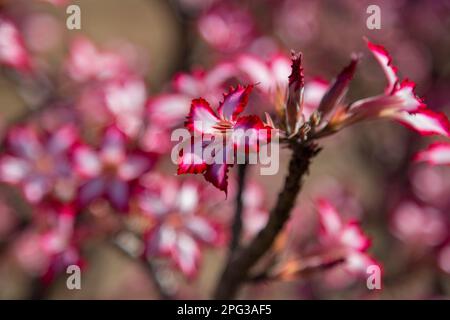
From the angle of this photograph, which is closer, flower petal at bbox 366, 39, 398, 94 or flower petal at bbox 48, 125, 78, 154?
flower petal at bbox 366, 39, 398, 94

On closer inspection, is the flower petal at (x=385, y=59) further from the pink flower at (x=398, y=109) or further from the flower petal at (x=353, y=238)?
the flower petal at (x=353, y=238)

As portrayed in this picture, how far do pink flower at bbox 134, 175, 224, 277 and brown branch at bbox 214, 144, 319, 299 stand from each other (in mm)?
157

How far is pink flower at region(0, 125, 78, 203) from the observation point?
3.66ft

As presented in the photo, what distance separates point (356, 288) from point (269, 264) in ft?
2.55

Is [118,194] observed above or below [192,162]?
above

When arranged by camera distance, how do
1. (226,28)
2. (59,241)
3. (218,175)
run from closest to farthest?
(218,175)
(59,241)
(226,28)

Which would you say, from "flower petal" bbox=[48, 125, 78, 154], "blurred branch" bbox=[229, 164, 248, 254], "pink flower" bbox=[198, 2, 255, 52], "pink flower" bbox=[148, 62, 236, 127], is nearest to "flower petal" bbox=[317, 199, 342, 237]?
"blurred branch" bbox=[229, 164, 248, 254]

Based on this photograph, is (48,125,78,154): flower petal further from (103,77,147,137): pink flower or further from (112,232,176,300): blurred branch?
(112,232,176,300): blurred branch

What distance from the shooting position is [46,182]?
1116 millimetres

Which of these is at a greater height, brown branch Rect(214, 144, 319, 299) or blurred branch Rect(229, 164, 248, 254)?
blurred branch Rect(229, 164, 248, 254)

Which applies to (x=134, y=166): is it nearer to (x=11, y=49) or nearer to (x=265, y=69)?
(x=265, y=69)

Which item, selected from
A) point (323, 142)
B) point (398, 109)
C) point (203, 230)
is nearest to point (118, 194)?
point (203, 230)

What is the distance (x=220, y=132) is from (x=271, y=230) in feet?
0.59

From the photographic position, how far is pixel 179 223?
3.64 feet
